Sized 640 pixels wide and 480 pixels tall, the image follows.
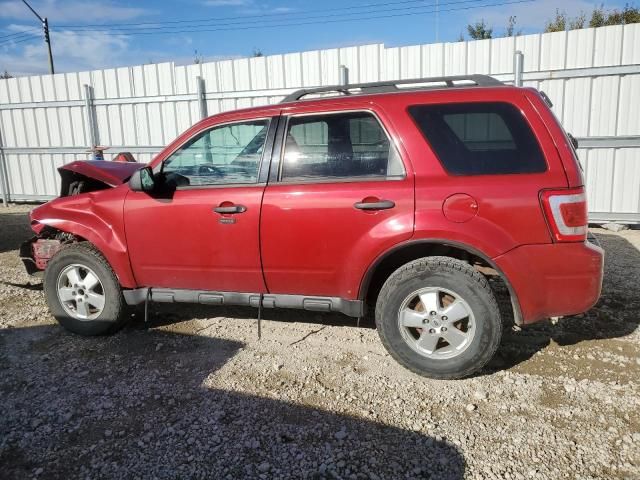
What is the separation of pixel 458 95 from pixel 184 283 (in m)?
2.51

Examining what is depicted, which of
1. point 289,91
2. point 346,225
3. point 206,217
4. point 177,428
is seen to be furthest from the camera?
point 289,91

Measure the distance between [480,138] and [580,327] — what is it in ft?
6.63

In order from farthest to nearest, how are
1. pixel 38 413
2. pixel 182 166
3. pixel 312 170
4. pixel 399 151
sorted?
pixel 182 166 < pixel 312 170 < pixel 399 151 < pixel 38 413

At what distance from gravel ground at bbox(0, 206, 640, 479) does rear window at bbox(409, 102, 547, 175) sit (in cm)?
145

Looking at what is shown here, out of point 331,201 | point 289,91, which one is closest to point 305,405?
point 331,201

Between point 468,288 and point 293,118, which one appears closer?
point 468,288

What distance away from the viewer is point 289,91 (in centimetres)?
956

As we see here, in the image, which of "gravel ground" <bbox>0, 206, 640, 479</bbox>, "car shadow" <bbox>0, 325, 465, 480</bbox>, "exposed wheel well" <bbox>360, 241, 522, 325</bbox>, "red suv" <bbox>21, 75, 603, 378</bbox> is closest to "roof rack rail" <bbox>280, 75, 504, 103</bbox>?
"red suv" <bbox>21, 75, 603, 378</bbox>

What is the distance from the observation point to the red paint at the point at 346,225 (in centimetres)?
321

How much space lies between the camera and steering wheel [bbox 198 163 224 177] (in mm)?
3951

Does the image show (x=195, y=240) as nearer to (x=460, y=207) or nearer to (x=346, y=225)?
(x=346, y=225)

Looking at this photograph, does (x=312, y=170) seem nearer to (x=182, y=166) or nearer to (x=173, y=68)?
(x=182, y=166)

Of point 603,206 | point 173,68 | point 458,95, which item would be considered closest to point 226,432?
point 458,95

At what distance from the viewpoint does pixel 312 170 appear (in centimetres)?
369
